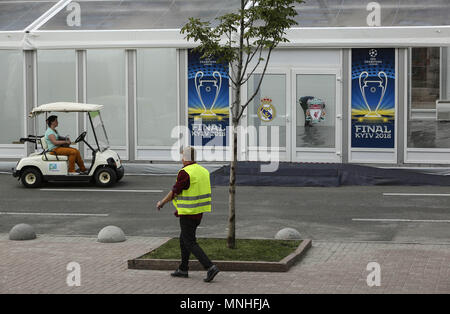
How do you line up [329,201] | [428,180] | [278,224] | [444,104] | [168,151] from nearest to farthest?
1. [278,224]
2. [329,201]
3. [428,180]
4. [444,104]
5. [168,151]

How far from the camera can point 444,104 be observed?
70.1 ft

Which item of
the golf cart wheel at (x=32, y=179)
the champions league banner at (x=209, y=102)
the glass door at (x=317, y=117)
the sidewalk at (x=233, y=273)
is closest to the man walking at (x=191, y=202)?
the sidewalk at (x=233, y=273)

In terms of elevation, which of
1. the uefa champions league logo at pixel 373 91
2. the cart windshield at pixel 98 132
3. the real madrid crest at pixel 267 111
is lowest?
the cart windshield at pixel 98 132

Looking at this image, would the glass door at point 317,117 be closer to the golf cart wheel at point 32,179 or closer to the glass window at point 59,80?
the glass window at point 59,80

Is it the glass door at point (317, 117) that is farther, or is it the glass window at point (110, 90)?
the glass window at point (110, 90)

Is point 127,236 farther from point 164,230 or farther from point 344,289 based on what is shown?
point 344,289

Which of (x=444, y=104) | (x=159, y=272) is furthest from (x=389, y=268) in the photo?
(x=444, y=104)

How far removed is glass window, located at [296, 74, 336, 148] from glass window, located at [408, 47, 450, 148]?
208cm

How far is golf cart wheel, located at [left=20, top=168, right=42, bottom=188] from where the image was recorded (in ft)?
64.9

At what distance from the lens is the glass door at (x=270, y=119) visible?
73.1 ft

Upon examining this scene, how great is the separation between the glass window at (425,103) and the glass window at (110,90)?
796cm

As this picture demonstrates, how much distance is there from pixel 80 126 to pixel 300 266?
13758 mm

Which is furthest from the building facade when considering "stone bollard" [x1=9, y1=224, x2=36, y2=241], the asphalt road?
"stone bollard" [x1=9, y1=224, x2=36, y2=241]

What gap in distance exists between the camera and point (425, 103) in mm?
21438
